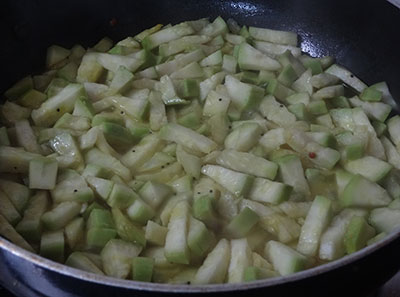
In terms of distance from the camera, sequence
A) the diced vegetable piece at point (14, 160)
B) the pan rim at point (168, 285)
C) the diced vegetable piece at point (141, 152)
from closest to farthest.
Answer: the pan rim at point (168, 285)
the diced vegetable piece at point (14, 160)
the diced vegetable piece at point (141, 152)

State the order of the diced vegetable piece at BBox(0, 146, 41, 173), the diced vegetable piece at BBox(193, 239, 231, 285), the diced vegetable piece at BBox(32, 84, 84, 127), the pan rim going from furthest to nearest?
1. the diced vegetable piece at BBox(32, 84, 84, 127)
2. the diced vegetable piece at BBox(0, 146, 41, 173)
3. the diced vegetable piece at BBox(193, 239, 231, 285)
4. the pan rim

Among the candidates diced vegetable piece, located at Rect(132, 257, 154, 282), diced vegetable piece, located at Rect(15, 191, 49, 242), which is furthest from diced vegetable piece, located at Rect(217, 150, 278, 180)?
diced vegetable piece, located at Rect(15, 191, 49, 242)

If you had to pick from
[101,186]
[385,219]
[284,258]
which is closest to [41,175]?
[101,186]

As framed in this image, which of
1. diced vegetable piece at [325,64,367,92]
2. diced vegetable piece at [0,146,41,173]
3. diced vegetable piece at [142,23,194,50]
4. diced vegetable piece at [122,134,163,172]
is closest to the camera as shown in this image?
diced vegetable piece at [0,146,41,173]

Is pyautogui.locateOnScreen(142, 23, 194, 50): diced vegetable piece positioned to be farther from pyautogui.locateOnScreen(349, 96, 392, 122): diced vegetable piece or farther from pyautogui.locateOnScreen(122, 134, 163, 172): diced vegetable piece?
pyautogui.locateOnScreen(349, 96, 392, 122): diced vegetable piece

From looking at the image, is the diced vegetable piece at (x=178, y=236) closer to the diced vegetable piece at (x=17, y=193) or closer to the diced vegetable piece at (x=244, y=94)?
the diced vegetable piece at (x=17, y=193)

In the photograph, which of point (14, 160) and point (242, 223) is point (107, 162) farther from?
point (242, 223)

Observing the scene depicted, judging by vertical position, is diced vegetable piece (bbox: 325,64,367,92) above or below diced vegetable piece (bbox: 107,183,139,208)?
above

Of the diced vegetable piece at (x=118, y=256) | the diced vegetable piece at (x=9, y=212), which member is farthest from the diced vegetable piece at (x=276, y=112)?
the diced vegetable piece at (x=9, y=212)
